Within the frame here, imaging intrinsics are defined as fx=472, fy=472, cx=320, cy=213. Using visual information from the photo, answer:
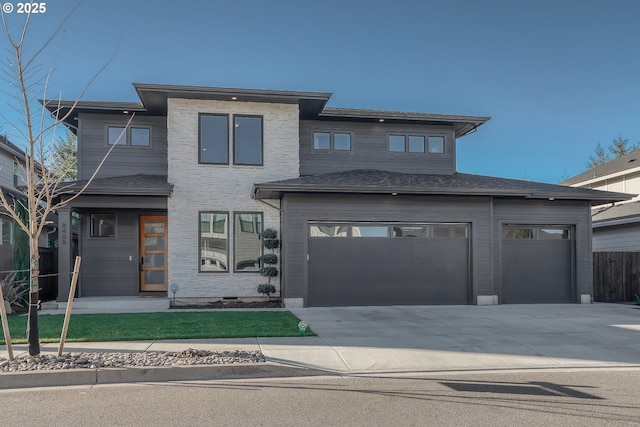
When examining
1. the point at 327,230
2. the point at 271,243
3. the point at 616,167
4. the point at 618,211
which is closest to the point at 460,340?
the point at 327,230

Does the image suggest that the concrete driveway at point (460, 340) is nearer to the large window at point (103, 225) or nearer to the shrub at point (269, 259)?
the shrub at point (269, 259)

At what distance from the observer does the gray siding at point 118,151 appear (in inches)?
591

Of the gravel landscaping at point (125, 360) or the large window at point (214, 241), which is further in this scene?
the large window at point (214, 241)

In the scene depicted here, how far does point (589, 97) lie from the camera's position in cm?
2638

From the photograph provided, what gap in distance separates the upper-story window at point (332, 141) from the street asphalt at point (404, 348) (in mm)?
6504

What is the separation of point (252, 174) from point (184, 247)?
3012mm

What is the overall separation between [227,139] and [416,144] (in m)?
6.54

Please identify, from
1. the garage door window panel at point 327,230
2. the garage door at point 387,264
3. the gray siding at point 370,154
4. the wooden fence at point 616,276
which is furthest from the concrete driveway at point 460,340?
the gray siding at point 370,154

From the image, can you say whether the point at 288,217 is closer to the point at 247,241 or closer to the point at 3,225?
the point at 247,241

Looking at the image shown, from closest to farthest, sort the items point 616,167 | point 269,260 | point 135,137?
1. point 269,260
2. point 135,137
3. point 616,167

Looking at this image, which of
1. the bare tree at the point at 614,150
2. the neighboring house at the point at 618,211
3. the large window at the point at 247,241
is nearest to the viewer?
the large window at the point at 247,241

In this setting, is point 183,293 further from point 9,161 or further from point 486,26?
point 486,26

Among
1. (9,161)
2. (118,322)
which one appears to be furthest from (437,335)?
(9,161)

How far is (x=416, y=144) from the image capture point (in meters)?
16.5
